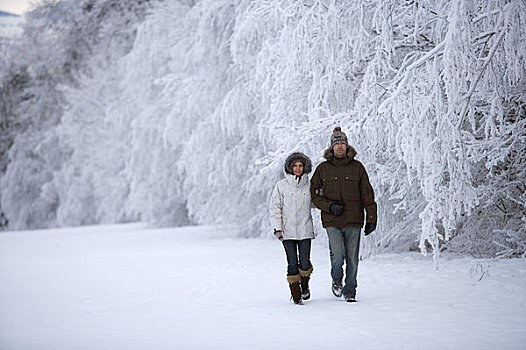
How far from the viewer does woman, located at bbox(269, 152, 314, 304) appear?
6.59 m

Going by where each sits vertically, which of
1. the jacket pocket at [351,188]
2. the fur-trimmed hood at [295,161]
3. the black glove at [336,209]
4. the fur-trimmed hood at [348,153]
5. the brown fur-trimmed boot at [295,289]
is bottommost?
the brown fur-trimmed boot at [295,289]

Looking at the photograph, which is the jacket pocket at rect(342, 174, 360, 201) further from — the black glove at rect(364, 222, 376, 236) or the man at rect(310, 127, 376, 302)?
the black glove at rect(364, 222, 376, 236)

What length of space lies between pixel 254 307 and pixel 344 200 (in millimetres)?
1332

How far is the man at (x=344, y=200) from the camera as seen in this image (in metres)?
6.41

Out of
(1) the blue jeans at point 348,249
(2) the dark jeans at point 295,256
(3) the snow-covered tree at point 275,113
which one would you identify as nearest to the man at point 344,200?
(1) the blue jeans at point 348,249

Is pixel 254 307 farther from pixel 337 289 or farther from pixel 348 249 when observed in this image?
pixel 348 249

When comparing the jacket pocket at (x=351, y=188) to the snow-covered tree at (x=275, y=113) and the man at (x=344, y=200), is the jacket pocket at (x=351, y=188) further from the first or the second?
the snow-covered tree at (x=275, y=113)

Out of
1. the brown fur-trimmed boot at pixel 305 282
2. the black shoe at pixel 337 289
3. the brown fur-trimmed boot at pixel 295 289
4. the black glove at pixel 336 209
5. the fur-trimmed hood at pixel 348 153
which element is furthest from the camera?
the black shoe at pixel 337 289

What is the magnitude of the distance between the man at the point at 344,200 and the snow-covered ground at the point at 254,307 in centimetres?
43

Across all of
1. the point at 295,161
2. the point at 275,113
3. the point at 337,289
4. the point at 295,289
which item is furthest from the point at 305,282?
the point at 275,113

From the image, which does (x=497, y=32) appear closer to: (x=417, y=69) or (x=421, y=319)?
(x=417, y=69)

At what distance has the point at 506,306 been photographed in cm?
607

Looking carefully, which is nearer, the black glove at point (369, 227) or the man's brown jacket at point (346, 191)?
the black glove at point (369, 227)

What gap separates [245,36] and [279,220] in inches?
258
